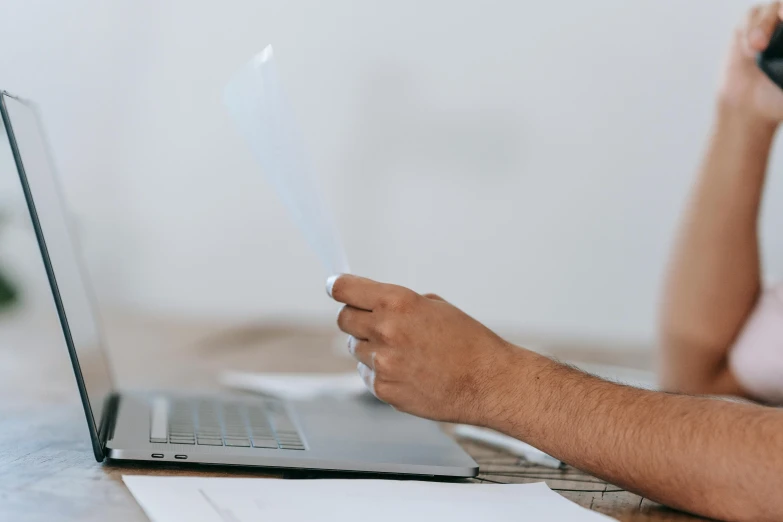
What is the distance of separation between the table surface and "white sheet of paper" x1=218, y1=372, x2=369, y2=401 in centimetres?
5

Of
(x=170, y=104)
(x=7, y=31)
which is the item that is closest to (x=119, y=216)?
(x=170, y=104)

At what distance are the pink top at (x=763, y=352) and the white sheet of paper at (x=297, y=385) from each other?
1.88ft

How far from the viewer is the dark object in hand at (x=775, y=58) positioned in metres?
1.11

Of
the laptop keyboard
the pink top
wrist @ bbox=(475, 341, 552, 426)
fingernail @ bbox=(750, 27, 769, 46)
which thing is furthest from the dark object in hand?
the laptop keyboard

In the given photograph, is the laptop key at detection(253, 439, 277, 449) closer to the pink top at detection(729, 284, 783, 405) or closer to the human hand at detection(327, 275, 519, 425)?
the human hand at detection(327, 275, 519, 425)

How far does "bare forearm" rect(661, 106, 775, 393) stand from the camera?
1.32 meters

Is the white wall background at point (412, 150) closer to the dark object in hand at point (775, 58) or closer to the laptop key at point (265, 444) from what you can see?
the dark object in hand at point (775, 58)

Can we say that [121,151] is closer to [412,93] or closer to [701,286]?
[412,93]

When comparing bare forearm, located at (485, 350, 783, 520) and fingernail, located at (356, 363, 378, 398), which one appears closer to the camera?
bare forearm, located at (485, 350, 783, 520)

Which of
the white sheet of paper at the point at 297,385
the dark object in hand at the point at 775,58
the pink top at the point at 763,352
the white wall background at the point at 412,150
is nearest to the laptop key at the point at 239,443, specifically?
the white sheet of paper at the point at 297,385

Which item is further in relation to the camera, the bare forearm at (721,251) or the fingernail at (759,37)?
the bare forearm at (721,251)

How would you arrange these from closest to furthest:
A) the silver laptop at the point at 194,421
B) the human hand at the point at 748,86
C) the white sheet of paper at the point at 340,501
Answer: the white sheet of paper at the point at 340,501 → the silver laptop at the point at 194,421 → the human hand at the point at 748,86

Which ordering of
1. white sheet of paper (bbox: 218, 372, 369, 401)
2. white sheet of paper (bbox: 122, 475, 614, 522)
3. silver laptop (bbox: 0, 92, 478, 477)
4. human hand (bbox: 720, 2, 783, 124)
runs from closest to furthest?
1. white sheet of paper (bbox: 122, 475, 614, 522)
2. silver laptop (bbox: 0, 92, 478, 477)
3. white sheet of paper (bbox: 218, 372, 369, 401)
4. human hand (bbox: 720, 2, 783, 124)

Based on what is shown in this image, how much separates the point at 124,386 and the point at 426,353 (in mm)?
562
